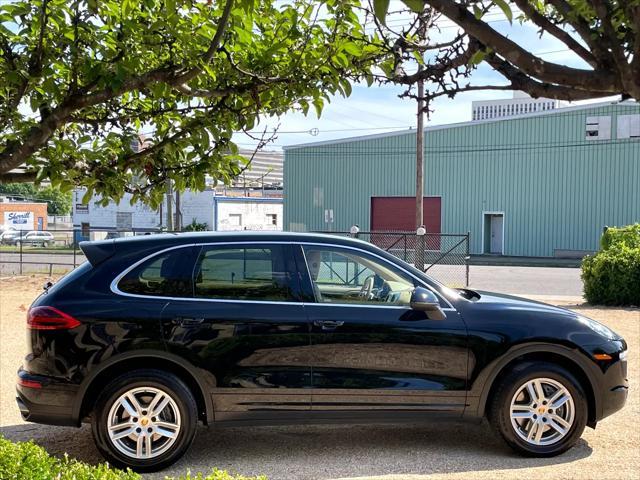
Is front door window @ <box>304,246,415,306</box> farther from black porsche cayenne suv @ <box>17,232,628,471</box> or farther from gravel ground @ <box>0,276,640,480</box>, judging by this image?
gravel ground @ <box>0,276,640,480</box>

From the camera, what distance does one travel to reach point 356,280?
19.4 feet

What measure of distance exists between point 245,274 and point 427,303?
141cm

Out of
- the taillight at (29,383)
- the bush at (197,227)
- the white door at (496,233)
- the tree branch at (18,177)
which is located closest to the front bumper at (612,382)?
the taillight at (29,383)

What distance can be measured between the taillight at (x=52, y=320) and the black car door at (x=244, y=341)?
66cm

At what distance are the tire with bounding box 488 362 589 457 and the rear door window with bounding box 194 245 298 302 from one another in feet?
5.88

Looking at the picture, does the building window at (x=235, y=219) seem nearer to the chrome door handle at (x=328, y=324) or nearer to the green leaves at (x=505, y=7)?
the chrome door handle at (x=328, y=324)

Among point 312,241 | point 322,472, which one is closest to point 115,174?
point 312,241

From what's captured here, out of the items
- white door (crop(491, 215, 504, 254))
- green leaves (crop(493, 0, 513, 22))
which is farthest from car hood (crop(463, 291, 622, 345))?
white door (crop(491, 215, 504, 254))

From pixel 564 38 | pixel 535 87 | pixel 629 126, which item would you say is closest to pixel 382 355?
pixel 535 87

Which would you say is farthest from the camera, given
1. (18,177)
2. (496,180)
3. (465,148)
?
(465,148)

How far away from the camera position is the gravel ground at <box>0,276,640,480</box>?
539cm

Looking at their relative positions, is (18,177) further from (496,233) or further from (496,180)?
(496,233)

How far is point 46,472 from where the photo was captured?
3.33 metres

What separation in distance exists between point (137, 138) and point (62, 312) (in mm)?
1400
